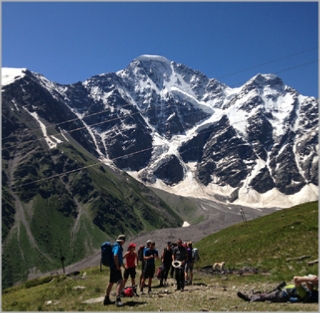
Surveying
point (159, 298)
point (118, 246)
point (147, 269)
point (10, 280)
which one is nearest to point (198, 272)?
point (147, 269)

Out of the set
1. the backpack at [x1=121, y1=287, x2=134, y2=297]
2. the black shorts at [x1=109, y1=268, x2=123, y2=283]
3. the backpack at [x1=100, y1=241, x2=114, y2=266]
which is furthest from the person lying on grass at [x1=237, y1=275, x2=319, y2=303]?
the backpack at [x1=121, y1=287, x2=134, y2=297]

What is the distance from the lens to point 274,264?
23.2 meters

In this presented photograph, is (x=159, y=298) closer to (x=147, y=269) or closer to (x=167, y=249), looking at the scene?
(x=147, y=269)

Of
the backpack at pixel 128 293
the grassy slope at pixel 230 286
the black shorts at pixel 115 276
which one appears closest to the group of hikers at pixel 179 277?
the black shorts at pixel 115 276

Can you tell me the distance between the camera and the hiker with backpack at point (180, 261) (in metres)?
20.1

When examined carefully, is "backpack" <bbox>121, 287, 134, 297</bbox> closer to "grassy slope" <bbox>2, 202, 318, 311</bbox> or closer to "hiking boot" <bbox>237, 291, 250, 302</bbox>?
"grassy slope" <bbox>2, 202, 318, 311</bbox>

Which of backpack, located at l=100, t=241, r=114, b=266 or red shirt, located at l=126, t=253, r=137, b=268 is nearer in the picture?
backpack, located at l=100, t=241, r=114, b=266

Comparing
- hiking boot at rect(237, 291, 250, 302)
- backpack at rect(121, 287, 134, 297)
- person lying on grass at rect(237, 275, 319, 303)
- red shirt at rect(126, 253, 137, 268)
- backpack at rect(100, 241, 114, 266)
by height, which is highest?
backpack at rect(100, 241, 114, 266)

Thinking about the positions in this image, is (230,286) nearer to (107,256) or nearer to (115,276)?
(115,276)

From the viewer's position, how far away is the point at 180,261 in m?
21.2

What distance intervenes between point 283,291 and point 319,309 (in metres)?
2.19

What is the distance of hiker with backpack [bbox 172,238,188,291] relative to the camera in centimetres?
2012

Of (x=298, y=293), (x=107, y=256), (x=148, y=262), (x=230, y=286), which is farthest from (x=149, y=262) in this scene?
(x=298, y=293)

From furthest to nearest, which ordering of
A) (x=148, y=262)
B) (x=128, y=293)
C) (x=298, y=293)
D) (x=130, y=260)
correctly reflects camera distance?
(x=148, y=262) < (x=130, y=260) < (x=128, y=293) < (x=298, y=293)
